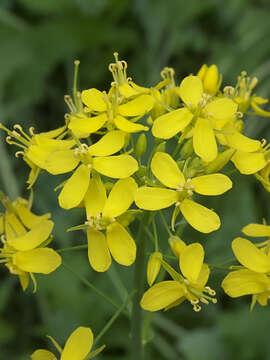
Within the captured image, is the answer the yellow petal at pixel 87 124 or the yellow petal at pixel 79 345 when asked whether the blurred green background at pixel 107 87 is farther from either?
the yellow petal at pixel 87 124

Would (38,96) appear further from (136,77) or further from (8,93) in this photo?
(136,77)

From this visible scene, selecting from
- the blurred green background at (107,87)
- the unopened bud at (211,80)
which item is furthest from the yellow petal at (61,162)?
the blurred green background at (107,87)

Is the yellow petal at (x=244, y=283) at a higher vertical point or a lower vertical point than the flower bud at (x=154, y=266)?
lower

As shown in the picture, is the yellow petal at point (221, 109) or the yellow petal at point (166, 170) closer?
the yellow petal at point (166, 170)

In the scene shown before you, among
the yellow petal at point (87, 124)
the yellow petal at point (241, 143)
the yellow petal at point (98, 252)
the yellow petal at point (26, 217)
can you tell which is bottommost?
the yellow petal at point (98, 252)

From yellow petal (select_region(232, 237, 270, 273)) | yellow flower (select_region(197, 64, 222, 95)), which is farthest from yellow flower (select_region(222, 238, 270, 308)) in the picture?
yellow flower (select_region(197, 64, 222, 95))

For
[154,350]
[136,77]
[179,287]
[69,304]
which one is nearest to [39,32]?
[136,77]
